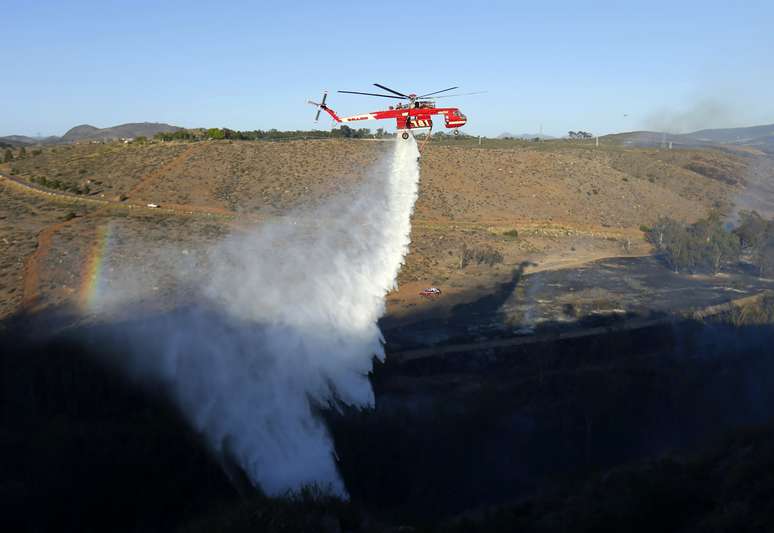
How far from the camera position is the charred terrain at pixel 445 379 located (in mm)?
24156

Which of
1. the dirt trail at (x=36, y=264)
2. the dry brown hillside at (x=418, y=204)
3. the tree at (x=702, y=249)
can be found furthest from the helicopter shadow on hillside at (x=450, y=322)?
the dirt trail at (x=36, y=264)

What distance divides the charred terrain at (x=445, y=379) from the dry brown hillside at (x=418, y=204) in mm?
478

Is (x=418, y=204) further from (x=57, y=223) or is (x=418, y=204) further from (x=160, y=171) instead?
(x=57, y=223)

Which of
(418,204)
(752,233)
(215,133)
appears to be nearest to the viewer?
(752,233)

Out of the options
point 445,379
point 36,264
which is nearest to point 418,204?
point 36,264

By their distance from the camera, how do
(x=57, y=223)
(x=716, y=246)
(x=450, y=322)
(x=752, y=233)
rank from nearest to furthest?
(x=450, y=322), (x=57, y=223), (x=716, y=246), (x=752, y=233)

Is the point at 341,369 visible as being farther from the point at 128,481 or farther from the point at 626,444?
the point at 626,444

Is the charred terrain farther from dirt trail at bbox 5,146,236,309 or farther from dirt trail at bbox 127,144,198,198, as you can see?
dirt trail at bbox 127,144,198,198

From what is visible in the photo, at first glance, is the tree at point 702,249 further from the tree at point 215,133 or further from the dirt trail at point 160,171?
the tree at point 215,133

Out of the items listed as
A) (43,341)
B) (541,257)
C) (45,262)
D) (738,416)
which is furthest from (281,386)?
(541,257)

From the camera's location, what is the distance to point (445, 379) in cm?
4034

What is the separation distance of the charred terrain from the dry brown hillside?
478 mm

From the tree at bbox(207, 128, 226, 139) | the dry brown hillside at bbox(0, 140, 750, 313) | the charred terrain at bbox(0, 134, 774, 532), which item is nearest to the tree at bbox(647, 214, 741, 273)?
the charred terrain at bbox(0, 134, 774, 532)

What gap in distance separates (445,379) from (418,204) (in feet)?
158
